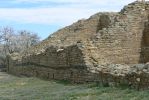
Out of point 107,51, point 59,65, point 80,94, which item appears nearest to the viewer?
point 80,94

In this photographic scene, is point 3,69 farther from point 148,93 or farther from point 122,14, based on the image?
point 148,93

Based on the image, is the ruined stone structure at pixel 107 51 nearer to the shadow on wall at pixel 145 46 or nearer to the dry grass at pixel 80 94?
the shadow on wall at pixel 145 46

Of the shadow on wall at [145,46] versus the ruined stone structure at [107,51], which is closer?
the ruined stone structure at [107,51]

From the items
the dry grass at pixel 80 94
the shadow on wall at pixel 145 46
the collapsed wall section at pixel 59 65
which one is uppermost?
the shadow on wall at pixel 145 46

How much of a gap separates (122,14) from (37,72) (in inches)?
259

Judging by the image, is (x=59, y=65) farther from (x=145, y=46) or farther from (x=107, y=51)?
(x=145, y=46)

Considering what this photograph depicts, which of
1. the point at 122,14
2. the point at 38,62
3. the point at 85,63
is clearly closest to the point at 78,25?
the point at 38,62

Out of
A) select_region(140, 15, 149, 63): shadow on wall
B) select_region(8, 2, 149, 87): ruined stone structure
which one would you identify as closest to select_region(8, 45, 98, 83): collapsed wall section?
select_region(8, 2, 149, 87): ruined stone structure

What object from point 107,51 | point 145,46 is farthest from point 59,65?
point 145,46

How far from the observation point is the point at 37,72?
952 inches

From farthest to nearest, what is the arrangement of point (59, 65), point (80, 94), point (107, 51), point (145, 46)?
point (59, 65)
point (145, 46)
point (107, 51)
point (80, 94)

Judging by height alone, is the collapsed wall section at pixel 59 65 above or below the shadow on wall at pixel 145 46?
below

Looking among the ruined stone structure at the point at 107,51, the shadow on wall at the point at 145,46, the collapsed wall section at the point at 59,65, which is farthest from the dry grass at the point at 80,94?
the shadow on wall at the point at 145,46

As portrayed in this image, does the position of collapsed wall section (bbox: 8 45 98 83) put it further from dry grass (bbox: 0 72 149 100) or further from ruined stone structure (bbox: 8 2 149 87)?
dry grass (bbox: 0 72 149 100)
